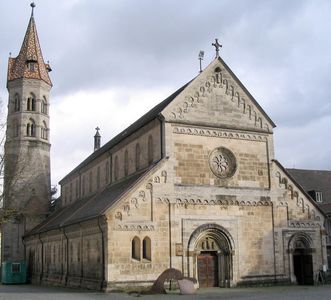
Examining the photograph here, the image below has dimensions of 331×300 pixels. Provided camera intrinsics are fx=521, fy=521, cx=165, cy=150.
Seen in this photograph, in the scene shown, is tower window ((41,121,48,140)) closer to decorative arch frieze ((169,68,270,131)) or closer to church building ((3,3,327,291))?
church building ((3,3,327,291))

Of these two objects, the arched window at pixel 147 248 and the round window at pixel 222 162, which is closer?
the arched window at pixel 147 248

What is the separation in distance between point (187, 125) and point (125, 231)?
25.5 ft

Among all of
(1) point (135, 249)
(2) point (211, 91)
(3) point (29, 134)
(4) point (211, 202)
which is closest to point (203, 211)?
(4) point (211, 202)

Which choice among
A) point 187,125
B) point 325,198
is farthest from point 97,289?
point 325,198

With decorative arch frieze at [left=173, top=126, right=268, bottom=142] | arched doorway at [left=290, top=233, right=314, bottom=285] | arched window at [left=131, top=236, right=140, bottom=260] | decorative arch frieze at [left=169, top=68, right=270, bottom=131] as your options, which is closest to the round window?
decorative arch frieze at [left=173, top=126, right=268, bottom=142]

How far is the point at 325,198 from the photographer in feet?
182

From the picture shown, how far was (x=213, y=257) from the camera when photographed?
31.9 metres

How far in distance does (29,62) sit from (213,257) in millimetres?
35515

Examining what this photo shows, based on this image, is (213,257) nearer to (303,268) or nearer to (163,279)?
(163,279)

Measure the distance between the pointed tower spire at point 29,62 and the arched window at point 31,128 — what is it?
5.00 m

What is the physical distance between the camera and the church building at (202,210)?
29016 millimetres

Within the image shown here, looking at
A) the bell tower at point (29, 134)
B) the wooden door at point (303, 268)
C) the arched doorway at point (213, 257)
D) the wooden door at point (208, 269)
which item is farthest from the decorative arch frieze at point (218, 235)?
the bell tower at point (29, 134)

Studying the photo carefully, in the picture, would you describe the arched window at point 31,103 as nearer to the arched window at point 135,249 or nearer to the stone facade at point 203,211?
the stone facade at point 203,211

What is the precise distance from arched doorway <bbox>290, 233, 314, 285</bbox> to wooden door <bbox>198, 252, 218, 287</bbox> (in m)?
5.61
